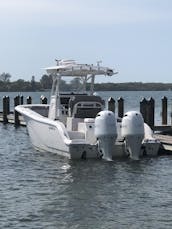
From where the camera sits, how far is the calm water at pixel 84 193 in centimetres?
1195

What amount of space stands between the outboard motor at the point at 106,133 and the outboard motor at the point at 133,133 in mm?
546

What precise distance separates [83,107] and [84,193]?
7206 mm

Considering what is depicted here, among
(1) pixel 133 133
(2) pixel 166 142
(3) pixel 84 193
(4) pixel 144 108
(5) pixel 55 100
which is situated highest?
(5) pixel 55 100

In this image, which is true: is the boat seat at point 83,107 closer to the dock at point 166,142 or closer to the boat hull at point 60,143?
the boat hull at point 60,143

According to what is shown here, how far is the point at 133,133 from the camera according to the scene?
19.2 meters

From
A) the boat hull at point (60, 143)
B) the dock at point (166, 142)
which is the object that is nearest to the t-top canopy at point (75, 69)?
the boat hull at point (60, 143)

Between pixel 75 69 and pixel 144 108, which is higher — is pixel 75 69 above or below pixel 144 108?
above

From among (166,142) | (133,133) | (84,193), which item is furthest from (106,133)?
(84,193)

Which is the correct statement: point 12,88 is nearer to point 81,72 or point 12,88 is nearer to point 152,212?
point 81,72

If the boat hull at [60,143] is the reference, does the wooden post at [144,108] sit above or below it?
above

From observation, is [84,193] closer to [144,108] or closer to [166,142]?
[166,142]

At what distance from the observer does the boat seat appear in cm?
2119

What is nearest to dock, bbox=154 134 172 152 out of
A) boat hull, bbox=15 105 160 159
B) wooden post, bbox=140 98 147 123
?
boat hull, bbox=15 105 160 159

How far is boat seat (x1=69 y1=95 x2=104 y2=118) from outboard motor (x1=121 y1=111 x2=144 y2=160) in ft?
6.65
